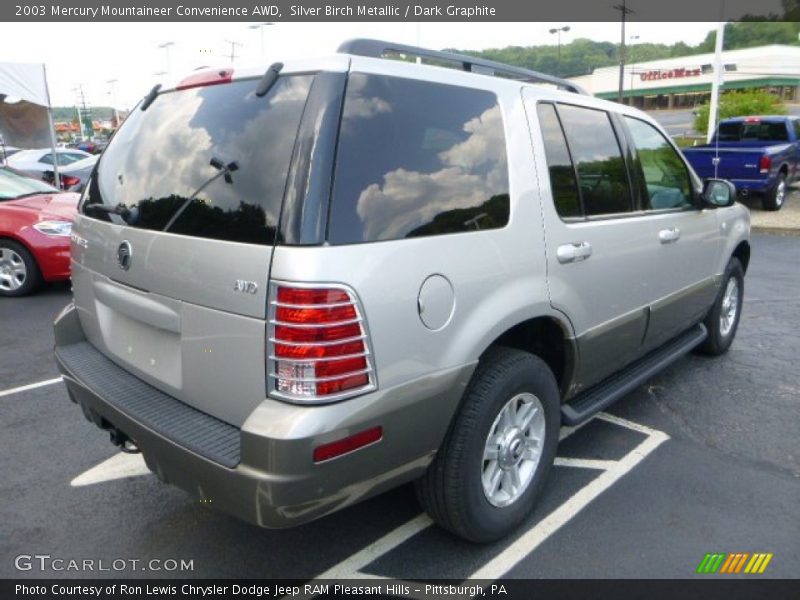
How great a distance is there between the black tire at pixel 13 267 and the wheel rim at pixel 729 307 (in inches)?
280

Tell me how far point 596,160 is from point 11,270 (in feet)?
22.4

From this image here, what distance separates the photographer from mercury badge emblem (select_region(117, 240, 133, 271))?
2498 mm

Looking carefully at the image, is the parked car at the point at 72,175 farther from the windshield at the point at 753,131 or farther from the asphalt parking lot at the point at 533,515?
the windshield at the point at 753,131

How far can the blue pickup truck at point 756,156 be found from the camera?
12.2m

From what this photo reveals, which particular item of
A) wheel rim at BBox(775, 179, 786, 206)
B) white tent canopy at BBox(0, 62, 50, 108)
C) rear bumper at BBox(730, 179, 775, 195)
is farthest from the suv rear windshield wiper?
wheel rim at BBox(775, 179, 786, 206)

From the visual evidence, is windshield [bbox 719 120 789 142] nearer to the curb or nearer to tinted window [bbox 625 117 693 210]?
the curb

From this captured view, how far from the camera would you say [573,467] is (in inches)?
134

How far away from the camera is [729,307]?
5.11 metres

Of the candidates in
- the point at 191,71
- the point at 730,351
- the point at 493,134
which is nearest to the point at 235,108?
the point at 191,71

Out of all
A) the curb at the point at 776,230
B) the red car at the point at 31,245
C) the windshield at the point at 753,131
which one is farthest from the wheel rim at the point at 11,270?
the windshield at the point at 753,131

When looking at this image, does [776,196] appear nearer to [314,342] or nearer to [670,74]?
[314,342]

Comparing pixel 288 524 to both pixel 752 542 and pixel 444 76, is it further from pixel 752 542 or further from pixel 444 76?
pixel 752 542

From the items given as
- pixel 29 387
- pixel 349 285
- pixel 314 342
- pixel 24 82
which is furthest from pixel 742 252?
pixel 24 82

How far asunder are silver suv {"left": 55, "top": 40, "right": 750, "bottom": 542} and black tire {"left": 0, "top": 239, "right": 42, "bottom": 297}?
4.77 metres
